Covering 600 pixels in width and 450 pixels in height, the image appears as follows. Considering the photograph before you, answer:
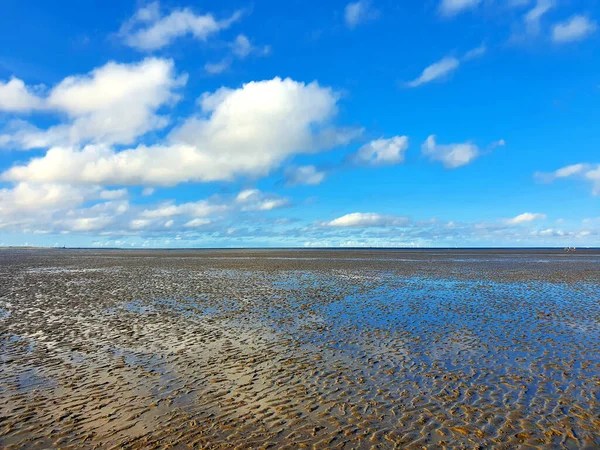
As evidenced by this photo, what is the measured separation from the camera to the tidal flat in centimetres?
927

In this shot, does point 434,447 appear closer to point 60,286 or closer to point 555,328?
point 555,328

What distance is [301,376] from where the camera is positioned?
43.8 ft

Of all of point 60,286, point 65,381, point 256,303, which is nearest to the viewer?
point 65,381

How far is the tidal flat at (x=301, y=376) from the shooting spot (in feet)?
30.4

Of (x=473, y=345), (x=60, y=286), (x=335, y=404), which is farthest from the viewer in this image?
(x=60, y=286)

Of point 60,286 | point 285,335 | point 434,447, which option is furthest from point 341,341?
point 60,286

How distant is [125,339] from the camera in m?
18.3

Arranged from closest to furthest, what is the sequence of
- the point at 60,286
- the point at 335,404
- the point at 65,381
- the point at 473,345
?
the point at 335,404, the point at 65,381, the point at 473,345, the point at 60,286

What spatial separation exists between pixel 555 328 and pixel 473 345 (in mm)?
6661

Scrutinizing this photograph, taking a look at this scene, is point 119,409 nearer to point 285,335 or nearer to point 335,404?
point 335,404

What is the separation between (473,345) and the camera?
17.4 m

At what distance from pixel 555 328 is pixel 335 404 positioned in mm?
15852

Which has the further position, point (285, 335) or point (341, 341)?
point (285, 335)

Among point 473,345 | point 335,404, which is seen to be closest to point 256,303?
point 473,345
